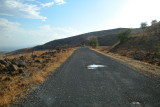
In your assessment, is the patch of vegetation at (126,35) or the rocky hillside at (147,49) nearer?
the rocky hillside at (147,49)

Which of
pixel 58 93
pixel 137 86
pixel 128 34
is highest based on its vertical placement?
pixel 128 34

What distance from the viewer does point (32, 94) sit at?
4.58 m

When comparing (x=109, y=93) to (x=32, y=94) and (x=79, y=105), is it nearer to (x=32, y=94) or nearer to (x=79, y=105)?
(x=79, y=105)

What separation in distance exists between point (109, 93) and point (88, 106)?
141 centimetres

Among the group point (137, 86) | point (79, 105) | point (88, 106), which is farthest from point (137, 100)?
point (79, 105)

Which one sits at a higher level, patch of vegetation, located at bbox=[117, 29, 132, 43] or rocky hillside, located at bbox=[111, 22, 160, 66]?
patch of vegetation, located at bbox=[117, 29, 132, 43]

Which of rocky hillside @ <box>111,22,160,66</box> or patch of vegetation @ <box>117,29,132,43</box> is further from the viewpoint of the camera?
patch of vegetation @ <box>117,29,132,43</box>

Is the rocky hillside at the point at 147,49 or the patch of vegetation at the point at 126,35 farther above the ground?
the patch of vegetation at the point at 126,35

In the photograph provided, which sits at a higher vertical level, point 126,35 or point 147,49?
point 126,35

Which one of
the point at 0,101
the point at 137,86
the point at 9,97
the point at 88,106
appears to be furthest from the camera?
the point at 137,86

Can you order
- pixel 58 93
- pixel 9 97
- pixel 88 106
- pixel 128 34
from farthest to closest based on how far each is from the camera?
pixel 128 34 < pixel 58 93 < pixel 9 97 < pixel 88 106

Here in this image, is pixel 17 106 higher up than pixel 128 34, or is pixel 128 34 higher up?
pixel 128 34

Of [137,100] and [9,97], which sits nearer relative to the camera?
[137,100]

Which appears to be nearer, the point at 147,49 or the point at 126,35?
the point at 147,49
